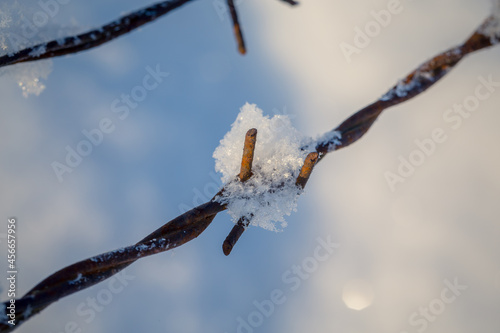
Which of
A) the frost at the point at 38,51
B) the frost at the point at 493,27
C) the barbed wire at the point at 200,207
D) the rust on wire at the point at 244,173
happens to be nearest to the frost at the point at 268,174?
the rust on wire at the point at 244,173

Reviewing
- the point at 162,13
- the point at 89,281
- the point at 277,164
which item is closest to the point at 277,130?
the point at 277,164

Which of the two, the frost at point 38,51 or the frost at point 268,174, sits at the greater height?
the frost at point 38,51

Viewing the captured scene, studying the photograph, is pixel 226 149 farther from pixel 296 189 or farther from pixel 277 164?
pixel 296 189

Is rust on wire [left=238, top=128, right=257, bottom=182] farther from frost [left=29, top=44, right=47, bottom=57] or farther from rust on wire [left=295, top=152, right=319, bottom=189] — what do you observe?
frost [left=29, top=44, right=47, bottom=57]

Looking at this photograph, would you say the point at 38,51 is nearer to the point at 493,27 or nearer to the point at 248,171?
the point at 248,171

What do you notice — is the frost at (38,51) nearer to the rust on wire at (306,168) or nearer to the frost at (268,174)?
the frost at (268,174)

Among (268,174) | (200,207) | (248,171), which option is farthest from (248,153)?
(200,207)
